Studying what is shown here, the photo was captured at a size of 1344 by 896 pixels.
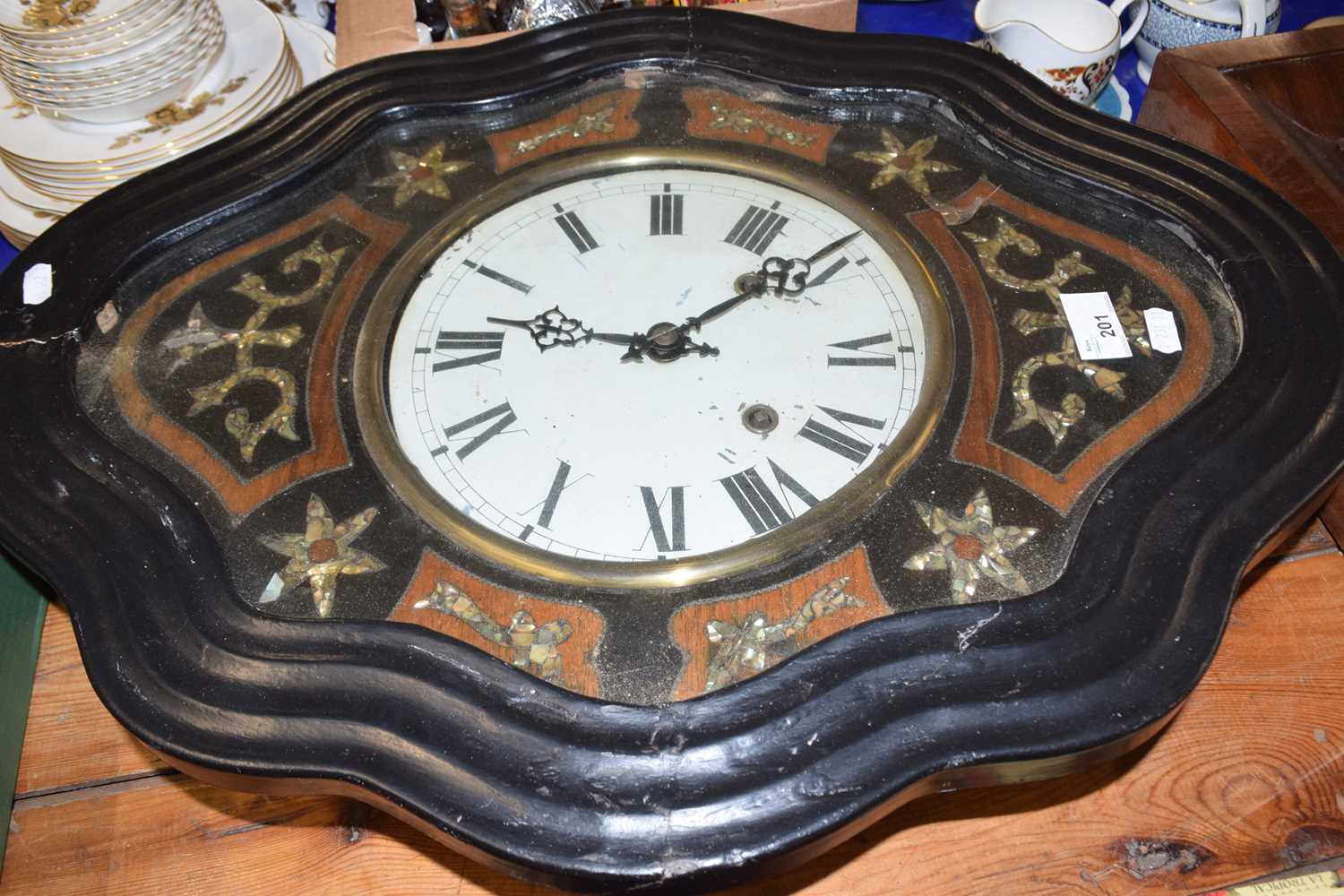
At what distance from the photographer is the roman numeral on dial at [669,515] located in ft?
3.44

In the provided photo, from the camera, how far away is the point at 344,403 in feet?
3.78

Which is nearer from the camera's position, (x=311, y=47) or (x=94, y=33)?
(x=94, y=33)

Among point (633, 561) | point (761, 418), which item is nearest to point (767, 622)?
point (633, 561)

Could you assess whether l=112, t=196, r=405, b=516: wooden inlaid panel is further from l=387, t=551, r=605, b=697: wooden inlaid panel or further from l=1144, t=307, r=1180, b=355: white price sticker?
l=1144, t=307, r=1180, b=355: white price sticker

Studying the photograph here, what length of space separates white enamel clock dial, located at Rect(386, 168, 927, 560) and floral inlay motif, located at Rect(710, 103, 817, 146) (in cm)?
6

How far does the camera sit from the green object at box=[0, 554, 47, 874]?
1238mm

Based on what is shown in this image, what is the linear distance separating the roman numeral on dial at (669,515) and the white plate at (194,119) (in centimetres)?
95

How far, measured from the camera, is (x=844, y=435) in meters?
1.12

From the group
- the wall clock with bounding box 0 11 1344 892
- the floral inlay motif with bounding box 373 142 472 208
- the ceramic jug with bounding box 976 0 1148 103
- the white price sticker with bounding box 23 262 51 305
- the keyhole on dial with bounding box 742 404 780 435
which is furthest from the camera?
the ceramic jug with bounding box 976 0 1148 103

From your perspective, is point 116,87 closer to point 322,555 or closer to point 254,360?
point 254,360

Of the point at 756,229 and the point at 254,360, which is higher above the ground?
the point at 756,229

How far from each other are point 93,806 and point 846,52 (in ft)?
3.77

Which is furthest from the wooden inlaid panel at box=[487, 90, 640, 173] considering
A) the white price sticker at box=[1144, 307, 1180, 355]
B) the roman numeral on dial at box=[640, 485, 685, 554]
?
the white price sticker at box=[1144, 307, 1180, 355]

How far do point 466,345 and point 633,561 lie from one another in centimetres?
33
